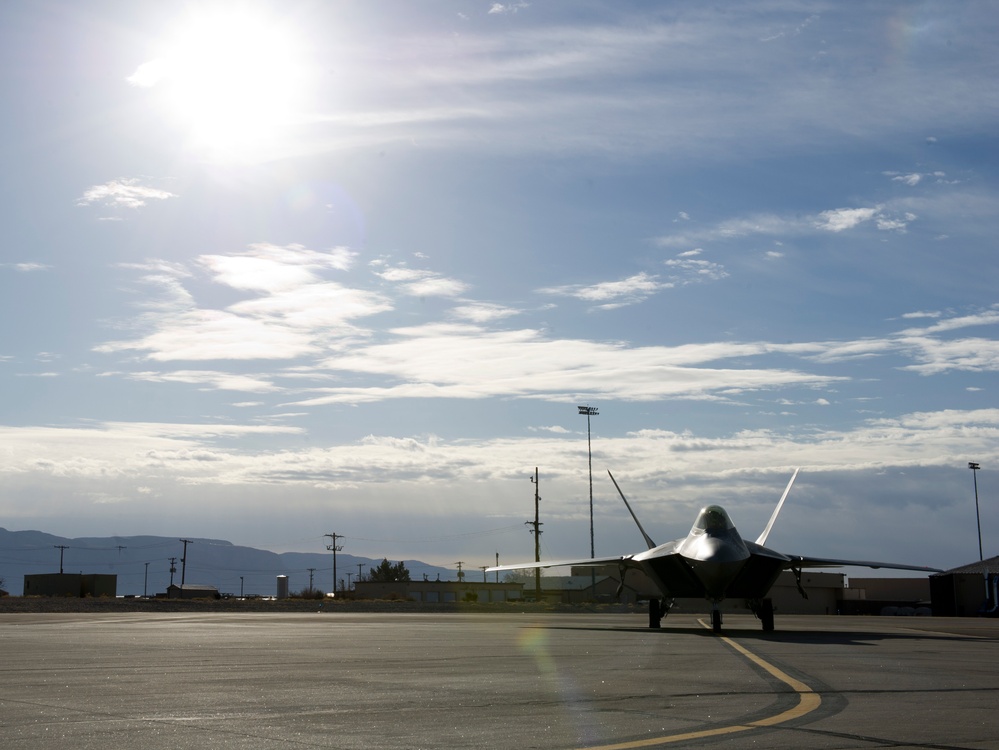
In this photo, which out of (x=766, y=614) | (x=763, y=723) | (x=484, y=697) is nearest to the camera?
(x=763, y=723)

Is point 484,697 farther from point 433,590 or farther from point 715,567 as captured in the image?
point 433,590

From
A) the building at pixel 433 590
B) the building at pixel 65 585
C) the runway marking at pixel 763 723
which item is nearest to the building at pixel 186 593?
the building at pixel 433 590

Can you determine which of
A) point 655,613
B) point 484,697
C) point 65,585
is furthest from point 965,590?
point 484,697

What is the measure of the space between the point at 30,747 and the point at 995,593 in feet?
215

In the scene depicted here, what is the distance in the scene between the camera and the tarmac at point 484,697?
6.84 meters

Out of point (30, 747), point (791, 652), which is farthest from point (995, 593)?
point (30, 747)

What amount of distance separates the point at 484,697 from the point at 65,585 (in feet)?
252

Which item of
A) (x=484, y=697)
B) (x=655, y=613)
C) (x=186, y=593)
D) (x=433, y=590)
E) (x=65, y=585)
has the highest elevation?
(x=484, y=697)

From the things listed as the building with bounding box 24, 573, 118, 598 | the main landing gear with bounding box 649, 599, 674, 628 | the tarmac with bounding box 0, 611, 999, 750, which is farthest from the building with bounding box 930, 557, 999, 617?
the building with bounding box 24, 573, 118, 598

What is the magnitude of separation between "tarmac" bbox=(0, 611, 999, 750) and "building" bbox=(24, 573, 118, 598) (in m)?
65.0

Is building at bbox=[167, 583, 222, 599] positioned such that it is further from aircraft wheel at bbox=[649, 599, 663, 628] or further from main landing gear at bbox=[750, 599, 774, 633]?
main landing gear at bbox=[750, 599, 774, 633]

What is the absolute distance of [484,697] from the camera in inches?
362

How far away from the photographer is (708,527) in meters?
25.0

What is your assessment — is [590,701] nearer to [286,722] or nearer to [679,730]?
[679,730]
